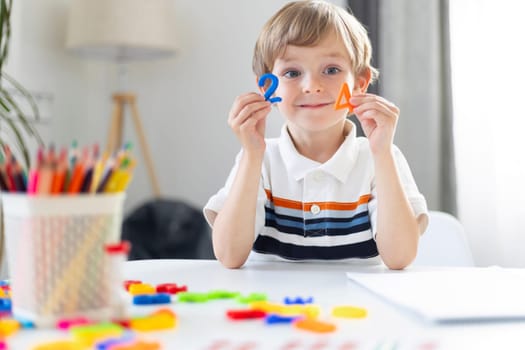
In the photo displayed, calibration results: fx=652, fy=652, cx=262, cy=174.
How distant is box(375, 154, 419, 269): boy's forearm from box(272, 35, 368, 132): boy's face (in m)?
0.16

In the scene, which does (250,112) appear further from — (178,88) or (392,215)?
(178,88)

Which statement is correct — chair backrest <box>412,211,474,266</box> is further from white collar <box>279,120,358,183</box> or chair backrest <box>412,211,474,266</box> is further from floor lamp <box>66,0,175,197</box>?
floor lamp <box>66,0,175,197</box>

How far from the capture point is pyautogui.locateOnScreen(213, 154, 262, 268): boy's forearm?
1.05m

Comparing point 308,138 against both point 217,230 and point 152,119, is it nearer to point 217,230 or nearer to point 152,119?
point 217,230

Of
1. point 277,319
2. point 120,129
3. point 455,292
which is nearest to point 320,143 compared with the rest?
point 455,292

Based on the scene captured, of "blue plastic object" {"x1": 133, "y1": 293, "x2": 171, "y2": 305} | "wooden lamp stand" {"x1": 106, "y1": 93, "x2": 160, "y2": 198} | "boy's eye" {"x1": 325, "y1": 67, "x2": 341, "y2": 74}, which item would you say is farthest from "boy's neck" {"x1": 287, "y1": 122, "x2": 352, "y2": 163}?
"wooden lamp stand" {"x1": 106, "y1": 93, "x2": 160, "y2": 198}

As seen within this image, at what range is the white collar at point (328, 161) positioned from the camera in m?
1.16

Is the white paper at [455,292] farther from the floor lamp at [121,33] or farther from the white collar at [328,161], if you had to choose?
the floor lamp at [121,33]

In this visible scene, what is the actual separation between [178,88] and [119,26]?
0.53m

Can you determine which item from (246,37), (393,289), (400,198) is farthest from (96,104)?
(393,289)

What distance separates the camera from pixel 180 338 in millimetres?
540

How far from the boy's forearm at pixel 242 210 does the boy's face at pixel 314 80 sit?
0.13 meters

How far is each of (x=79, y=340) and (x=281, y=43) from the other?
756 mm

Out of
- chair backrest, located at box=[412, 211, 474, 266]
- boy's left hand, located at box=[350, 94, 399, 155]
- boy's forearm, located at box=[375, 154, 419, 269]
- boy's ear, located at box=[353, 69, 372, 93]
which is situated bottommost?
chair backrest, located at box=[412, 211, 474, 266]
